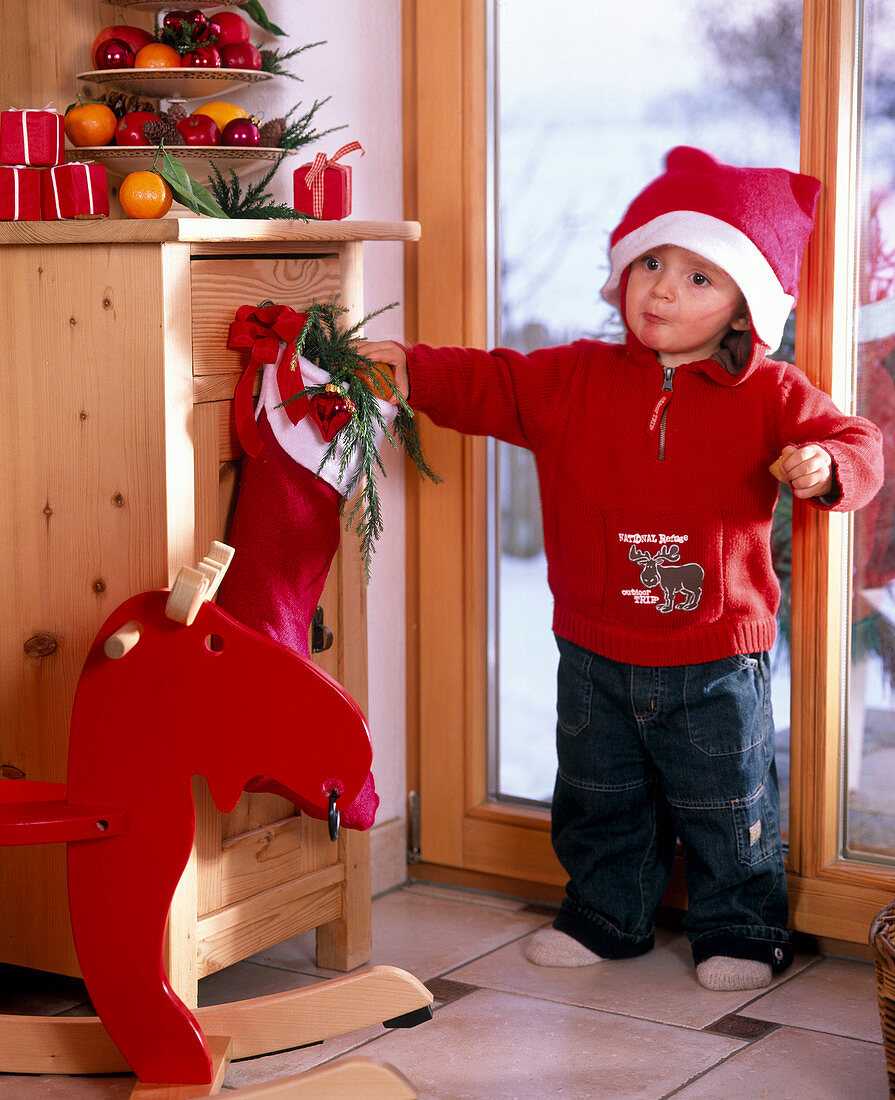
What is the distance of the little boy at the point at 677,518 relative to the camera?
1833 millimetres

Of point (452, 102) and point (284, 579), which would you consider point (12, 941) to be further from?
point (452, 102)

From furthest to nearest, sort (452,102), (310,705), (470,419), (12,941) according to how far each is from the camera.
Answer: (452,102) < (470,419) < (12,941) < (310,705)

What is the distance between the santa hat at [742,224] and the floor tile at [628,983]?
2.88ft

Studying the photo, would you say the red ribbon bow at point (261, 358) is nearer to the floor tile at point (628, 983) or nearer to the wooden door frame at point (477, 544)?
the wooden door frame at point (477, 544)

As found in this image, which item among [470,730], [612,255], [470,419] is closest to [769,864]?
[470,730]

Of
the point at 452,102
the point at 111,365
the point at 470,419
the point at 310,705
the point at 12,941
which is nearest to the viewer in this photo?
the point at 310,705

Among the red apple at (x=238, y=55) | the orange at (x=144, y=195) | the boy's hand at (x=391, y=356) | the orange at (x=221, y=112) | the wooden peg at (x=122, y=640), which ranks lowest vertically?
the wooden peg at (x=122, y=640)

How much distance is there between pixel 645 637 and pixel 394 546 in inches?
21.1

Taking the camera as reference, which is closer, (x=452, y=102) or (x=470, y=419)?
(x=470, y=419)

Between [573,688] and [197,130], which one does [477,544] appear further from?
[197,130]

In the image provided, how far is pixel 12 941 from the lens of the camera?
1.83 meters

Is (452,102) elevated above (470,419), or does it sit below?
above

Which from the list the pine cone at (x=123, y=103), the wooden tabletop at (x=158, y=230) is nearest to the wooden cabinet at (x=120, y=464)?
the wooden tabletop at (x=158, y=230)

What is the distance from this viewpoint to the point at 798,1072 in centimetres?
168
